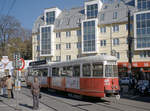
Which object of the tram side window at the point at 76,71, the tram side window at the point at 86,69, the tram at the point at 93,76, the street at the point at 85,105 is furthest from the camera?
the tram side window at the point at 76,71

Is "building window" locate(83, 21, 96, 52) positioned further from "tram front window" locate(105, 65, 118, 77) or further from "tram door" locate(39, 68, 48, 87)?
"tram front window" locate(105, 65, 118, 77)

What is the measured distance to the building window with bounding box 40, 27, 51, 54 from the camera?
52134 millimetres

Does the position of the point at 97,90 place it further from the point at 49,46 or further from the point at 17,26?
the point at 49,46

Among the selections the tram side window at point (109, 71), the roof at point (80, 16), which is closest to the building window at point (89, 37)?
the roof at point (80, 16)

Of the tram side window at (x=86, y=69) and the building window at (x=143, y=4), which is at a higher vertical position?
the building window at (x=143, y=4)

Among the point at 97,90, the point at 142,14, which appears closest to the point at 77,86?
the point at 97,90

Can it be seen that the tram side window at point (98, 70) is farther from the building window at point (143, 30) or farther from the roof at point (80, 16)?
the roof at point (80, 16)

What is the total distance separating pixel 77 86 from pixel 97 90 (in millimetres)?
2182

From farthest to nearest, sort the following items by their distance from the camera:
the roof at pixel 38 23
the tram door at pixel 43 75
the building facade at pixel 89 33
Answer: the roof at pixel 38 23 < the building facade at pixel 89 33 < the tram door at pixel 43 75

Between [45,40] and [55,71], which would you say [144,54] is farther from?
[55,71]

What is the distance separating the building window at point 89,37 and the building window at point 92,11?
2.41 meters

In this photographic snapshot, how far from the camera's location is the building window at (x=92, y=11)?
4812 centimetres

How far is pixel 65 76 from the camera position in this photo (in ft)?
56.6

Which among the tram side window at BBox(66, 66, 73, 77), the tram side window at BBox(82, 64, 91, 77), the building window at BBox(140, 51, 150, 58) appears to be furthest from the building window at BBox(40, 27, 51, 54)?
the tram side window at BBox(82, 64, 91, 77)
